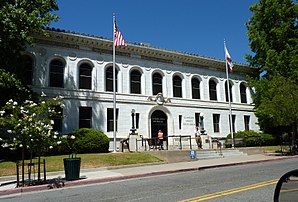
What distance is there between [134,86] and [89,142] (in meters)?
9.48

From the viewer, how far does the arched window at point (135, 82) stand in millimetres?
28391

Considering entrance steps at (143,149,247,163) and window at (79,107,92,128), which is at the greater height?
window at (79,107,92,128)

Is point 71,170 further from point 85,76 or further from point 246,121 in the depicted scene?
point 246,121

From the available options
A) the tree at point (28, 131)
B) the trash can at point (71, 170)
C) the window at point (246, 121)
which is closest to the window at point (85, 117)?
the trash can at point (71, 170)

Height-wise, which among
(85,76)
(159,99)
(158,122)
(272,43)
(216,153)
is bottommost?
(216,153)

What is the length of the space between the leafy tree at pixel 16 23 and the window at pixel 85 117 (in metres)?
7.45

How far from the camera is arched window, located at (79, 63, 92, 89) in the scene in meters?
26.0

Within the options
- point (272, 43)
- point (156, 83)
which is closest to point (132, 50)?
point (156, 83)

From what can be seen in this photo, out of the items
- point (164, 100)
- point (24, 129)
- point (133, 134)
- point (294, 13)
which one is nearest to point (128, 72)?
point (164, 100)

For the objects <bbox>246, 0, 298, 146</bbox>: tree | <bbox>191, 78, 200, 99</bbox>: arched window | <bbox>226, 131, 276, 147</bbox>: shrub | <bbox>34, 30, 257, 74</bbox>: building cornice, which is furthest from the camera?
<bbox>191, 78, 200, 99</bbox>: arched window

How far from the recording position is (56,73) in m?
25.0

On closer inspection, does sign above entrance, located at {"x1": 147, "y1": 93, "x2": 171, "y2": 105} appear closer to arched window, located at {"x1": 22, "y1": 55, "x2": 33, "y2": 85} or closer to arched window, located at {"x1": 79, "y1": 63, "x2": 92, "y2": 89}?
arched window, located at {"x1": 79, "y1": 63, "x2": 92, "y2": 89}

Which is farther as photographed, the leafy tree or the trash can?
the leafy tree

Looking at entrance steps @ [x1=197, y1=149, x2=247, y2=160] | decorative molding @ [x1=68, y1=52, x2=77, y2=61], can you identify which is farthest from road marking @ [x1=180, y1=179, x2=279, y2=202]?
decorative molding @ [x1=68, y1=52, x2=77, y2=61]
